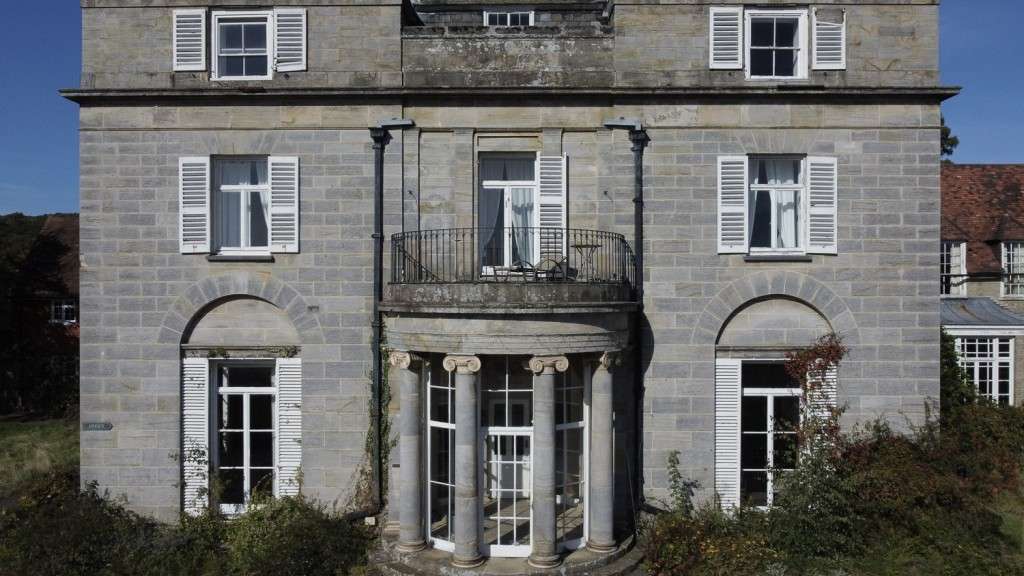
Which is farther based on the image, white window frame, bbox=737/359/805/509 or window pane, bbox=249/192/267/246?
window pane, bbox=249/192/267/246

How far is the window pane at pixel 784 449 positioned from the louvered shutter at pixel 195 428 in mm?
9574

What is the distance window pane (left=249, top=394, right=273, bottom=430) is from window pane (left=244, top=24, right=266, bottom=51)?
6.03 meters

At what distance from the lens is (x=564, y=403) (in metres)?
10.8

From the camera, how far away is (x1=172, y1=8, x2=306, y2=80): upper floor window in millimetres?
11852

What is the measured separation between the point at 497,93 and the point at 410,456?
6.03m

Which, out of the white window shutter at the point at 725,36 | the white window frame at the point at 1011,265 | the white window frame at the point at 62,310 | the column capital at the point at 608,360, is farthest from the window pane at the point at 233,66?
the white window frame at the point at 1011,265

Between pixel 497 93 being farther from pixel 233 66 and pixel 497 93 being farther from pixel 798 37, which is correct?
pixel 798 37

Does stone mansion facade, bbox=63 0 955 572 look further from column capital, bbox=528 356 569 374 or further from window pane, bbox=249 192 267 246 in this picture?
column capital, bbox=528 356 569 374

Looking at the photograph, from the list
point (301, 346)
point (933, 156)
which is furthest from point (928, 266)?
point (301, 346)

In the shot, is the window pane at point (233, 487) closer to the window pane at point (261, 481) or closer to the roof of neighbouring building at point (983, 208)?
the window pane at point (261, 481)

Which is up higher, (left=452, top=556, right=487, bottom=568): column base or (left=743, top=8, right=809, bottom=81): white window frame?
(left=743, top=8, right=809, bottom=81): white window frame

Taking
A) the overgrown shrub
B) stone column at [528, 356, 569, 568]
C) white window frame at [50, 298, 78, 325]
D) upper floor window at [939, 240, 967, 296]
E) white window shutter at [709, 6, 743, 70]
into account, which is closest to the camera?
stone column at [528, 356, 569, 568]

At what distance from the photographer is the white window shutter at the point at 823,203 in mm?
11742

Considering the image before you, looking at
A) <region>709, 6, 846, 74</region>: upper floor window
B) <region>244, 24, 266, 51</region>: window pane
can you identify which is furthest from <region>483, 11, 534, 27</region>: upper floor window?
<region>244, 24, 266, 51</region>: window pane
